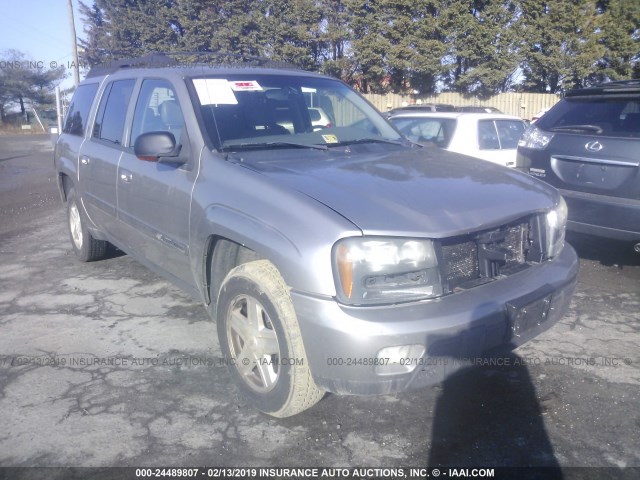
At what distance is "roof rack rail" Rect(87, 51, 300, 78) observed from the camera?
4.48m

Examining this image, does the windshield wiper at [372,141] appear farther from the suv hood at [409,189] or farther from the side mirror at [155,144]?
the side mirror at [155,144]

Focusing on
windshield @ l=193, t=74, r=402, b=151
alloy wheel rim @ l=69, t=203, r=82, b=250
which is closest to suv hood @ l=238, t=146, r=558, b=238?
windshield @ l=193, t=74, r=402, b=151

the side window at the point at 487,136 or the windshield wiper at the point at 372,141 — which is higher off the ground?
the windshield wiper at the point at 372,141

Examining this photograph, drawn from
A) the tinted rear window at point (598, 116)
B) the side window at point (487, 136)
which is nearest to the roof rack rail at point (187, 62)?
the tinted rear window at point (598, 116)

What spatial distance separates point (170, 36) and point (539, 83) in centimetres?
2066

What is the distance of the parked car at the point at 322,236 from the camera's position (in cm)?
260

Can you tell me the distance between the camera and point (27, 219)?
8547 millimetres

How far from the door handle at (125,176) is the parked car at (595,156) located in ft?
12.1

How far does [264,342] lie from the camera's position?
9.96 ft

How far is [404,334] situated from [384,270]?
0.99 ft

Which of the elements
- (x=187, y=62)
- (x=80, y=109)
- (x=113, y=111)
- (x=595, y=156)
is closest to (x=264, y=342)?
(x=187, y=62)

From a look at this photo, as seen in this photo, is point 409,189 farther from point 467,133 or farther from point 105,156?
point 467,133

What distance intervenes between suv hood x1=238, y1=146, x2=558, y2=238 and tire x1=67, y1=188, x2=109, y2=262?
9.57 feet

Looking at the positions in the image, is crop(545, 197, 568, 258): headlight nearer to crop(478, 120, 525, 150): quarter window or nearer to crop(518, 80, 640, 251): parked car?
crop(518, 80, 640, 251): parked car
